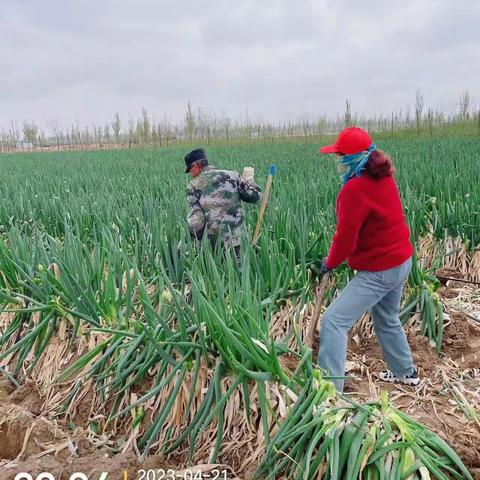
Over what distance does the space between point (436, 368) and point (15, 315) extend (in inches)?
91.1

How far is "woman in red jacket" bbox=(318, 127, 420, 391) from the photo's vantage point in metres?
2.40

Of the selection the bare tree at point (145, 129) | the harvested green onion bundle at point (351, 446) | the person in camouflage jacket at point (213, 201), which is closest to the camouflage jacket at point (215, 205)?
the person in camouflage jacket at point (213, 201)

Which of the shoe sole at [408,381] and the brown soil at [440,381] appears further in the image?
the shoe sole at [408,381]

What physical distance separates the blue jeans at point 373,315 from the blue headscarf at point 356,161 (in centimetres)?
47

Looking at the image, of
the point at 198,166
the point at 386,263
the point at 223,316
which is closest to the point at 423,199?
the point at 198,166

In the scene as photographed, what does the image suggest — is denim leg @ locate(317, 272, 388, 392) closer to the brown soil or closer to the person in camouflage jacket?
the brown soil

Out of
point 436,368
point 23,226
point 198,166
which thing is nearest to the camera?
point 436,368

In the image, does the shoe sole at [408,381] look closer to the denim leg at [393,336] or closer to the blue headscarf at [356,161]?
the denim leg at [393,336]

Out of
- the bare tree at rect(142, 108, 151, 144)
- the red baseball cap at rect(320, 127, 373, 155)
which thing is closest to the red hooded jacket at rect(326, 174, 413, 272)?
the red baseball cap at rect(320, 127, 373, 155)

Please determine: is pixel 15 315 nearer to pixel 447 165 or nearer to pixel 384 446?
pixel 384 446

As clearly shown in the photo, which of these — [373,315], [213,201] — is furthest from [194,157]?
[373,315]

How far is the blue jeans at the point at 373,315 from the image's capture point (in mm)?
2439

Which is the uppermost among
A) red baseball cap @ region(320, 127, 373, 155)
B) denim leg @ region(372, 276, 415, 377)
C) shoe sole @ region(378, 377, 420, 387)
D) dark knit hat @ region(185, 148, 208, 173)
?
red baseball cap @ region(320, 127, 373, 155)

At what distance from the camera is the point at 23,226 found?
4.93 metres
